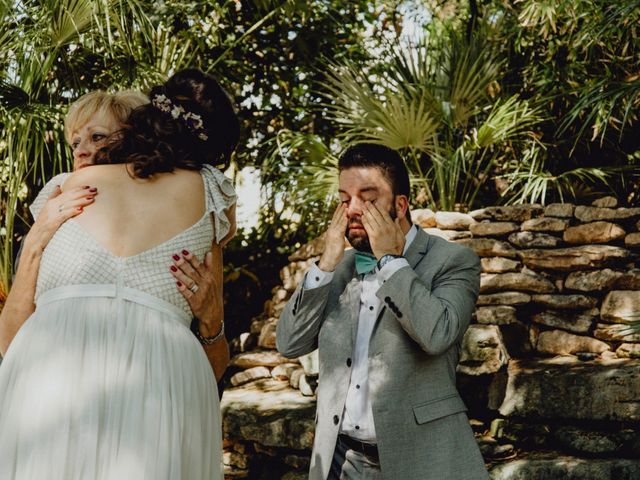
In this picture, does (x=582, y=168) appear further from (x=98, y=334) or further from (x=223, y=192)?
(x=98, y=334)

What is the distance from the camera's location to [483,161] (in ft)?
26.3

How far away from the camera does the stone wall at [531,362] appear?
5.08 meters

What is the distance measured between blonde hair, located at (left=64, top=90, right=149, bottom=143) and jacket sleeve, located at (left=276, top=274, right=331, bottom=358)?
2.90 ft

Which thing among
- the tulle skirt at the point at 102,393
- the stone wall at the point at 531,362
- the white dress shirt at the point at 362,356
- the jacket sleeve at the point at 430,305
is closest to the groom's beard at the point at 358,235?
the white dress shirt at the point at 362,356

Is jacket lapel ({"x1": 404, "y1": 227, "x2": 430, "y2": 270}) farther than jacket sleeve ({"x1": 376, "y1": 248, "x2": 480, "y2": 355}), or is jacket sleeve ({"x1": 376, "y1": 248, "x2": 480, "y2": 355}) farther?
jacket lapel ({"x1": 404, "y1": 227, "x2": 430, "y2": 270})

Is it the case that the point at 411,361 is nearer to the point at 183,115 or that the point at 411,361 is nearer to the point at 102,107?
the point at 183,115

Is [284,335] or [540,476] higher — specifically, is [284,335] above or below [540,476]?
above

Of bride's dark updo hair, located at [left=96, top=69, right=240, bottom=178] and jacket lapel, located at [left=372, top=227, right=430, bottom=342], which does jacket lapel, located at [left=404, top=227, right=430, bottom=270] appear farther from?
bride's dark updo hair, located at [left=96, top=69, right=240, bottom=178]

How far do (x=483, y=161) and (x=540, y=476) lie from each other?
155 inches

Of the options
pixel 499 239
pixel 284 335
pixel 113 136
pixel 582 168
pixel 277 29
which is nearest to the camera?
pixel 113 136

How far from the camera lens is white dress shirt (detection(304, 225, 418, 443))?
106 inches

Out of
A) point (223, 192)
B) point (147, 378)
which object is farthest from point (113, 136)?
point (147, 378)

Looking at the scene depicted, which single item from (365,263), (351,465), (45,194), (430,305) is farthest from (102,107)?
(351,465)

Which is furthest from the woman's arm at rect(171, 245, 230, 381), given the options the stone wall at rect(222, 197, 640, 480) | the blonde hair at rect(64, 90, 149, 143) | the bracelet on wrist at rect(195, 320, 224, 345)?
the stone wall at rect(222, 197, 640, 480)
